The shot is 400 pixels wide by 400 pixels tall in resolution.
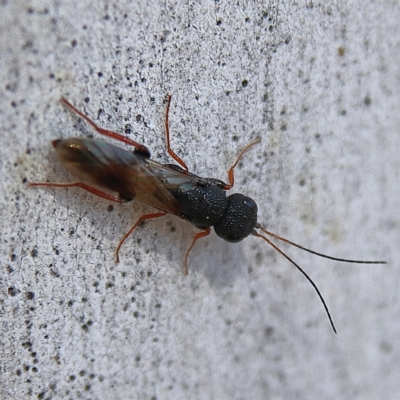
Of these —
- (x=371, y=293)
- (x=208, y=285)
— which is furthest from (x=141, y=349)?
(x=371, y=293)

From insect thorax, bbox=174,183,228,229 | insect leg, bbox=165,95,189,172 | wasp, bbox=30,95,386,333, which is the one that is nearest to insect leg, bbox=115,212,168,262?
wasp, bbox=30,95,386,333

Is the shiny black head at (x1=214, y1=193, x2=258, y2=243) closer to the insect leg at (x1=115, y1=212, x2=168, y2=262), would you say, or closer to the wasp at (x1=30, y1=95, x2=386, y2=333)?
the wasp at (x1=30, y1=95, x2=386, y2=333)

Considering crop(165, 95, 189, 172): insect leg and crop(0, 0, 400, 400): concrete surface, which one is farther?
crop(165, 95, 189, 172): insect leg

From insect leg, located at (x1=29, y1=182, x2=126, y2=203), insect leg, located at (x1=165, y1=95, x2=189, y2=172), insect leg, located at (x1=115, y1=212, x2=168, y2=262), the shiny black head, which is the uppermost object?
insect leg, located at (x1=165, y1=95, x2=189, y2=172)

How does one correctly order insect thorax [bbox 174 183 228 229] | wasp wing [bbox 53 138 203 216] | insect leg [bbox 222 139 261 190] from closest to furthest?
wasp wing [bbox 53 138 203 216]
insect thorax [bbox 174 183 228 229]
insect leg [bbox 222 139 261 190]

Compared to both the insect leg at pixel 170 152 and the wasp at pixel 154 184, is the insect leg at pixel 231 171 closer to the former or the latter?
the wasp at pixel 154 184

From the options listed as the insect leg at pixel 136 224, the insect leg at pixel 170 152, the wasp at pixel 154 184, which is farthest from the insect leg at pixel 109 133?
the insect leg at pixel 136 224

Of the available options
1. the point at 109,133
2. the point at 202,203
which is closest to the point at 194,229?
the point at 202,203
